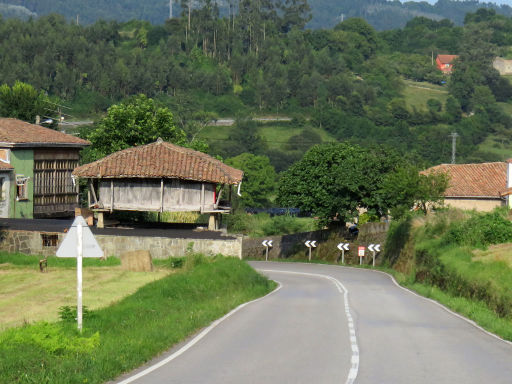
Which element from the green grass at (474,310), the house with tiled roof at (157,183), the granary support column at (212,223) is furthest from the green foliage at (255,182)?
the green grass at (474,310)

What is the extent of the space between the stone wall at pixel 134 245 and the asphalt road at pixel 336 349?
577 centimetres

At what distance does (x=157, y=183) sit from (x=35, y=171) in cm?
1338

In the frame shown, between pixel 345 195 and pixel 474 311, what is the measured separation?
130 ft

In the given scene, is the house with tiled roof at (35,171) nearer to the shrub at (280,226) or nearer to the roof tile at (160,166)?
the roof tile at (160,166)

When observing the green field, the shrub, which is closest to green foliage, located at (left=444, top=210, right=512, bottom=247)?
the shrub

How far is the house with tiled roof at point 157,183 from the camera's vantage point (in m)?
40.9

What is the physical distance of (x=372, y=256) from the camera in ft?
208

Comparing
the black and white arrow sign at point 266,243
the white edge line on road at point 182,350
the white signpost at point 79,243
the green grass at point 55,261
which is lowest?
the black and white arrow sign at point 266,243

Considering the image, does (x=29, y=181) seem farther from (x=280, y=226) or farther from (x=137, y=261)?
(x=280, y=226)

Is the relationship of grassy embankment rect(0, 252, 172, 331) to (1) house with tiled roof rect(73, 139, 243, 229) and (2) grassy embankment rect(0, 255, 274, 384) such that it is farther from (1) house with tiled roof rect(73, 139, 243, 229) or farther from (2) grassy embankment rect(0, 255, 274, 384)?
(1) house with tiled roof rect(73, 139, 243, 229)

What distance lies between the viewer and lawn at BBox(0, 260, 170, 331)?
2178 centimetres

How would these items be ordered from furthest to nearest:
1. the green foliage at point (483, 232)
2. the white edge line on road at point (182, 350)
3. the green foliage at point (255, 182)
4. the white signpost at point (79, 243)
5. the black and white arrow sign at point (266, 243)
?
the green foliage at point (255, 182) → the black and white arrow sign at point (266, 243) → the green foliage at point (483, 232) → the white signpost at point (79, 243) → the white edge line on road at point (182, 350)

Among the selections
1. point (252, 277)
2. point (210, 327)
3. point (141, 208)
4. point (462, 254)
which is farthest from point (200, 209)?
point (210, 327)

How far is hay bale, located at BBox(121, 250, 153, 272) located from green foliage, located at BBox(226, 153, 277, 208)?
9898 cm
